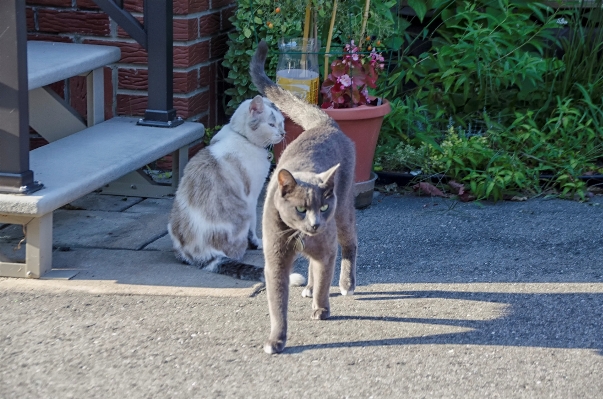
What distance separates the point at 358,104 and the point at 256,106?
876mm

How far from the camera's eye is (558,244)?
164 inches

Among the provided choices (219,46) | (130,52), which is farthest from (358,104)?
(130,52)

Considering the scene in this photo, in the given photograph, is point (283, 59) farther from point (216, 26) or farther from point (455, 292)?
point (455, 292)

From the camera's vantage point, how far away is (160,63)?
463 centimetres

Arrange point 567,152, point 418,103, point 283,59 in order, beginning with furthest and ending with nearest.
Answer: point 418,103, point 567,152, point 283,59

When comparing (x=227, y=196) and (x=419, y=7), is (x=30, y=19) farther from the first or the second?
(x=419, y=7)

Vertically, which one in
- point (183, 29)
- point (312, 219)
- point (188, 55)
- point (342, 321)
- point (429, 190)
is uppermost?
point (183, 29)

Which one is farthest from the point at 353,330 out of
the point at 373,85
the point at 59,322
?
the point at 373,85

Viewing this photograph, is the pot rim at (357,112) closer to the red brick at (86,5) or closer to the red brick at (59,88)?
the red brick at (86,5)

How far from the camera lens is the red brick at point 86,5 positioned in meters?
4.96

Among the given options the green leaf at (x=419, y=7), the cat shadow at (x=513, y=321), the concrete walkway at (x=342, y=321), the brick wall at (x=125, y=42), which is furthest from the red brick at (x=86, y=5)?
the cat shadow at (x=513, y=321)

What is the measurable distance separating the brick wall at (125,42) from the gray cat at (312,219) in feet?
5.33

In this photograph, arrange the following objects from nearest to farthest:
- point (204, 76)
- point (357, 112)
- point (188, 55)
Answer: point (357, 112) < point (188, 55) < point (204, 76)

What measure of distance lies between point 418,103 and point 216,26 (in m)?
1.59
